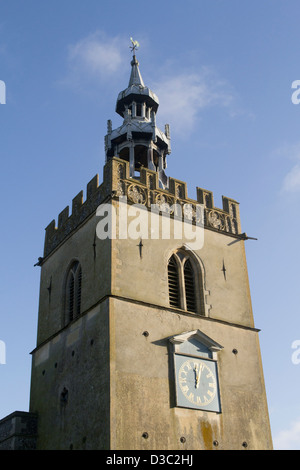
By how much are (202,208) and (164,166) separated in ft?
13.8

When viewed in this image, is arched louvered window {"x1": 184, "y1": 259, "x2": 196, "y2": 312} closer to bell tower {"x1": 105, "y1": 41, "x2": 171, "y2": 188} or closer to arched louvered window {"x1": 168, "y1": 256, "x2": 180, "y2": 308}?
arched louvered window {"x1": 168, "y1": 256, "x2": 180, "y2": 308}

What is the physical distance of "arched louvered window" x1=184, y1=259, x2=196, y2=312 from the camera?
852 inches

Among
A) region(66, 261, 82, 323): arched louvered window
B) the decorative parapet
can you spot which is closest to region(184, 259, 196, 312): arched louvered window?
the decorative parapet

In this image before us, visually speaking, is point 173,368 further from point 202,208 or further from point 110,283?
point 202,208

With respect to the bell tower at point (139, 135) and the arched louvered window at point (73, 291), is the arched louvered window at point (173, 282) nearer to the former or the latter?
the arched louvered window at point (73, 291)

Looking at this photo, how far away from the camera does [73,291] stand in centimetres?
2255

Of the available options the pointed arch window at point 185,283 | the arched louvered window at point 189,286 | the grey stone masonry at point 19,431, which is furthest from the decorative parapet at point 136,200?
the grey stone masonry at point 19,431

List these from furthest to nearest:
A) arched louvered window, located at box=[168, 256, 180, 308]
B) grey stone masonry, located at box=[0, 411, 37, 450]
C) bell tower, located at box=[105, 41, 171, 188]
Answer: bell tower, located at box=[105, 41, 171, 188], arched louvered window, located at box=[168, 256, 180, 308], grey stone masonry, located at box=[0, 411, 37, 450]

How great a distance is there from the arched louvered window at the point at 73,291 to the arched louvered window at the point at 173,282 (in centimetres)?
337

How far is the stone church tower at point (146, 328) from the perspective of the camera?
18375 mm

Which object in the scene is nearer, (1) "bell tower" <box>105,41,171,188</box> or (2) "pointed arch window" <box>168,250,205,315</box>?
(2) "pointed arch window" <box>168,250,205,315</box>

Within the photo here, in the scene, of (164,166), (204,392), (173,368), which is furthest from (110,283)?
(164,166)

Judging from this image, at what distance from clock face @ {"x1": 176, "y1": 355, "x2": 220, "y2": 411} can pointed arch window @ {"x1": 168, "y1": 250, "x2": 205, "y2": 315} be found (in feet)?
6.80

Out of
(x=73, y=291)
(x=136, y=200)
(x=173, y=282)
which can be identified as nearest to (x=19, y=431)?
(x=73, y=291)
